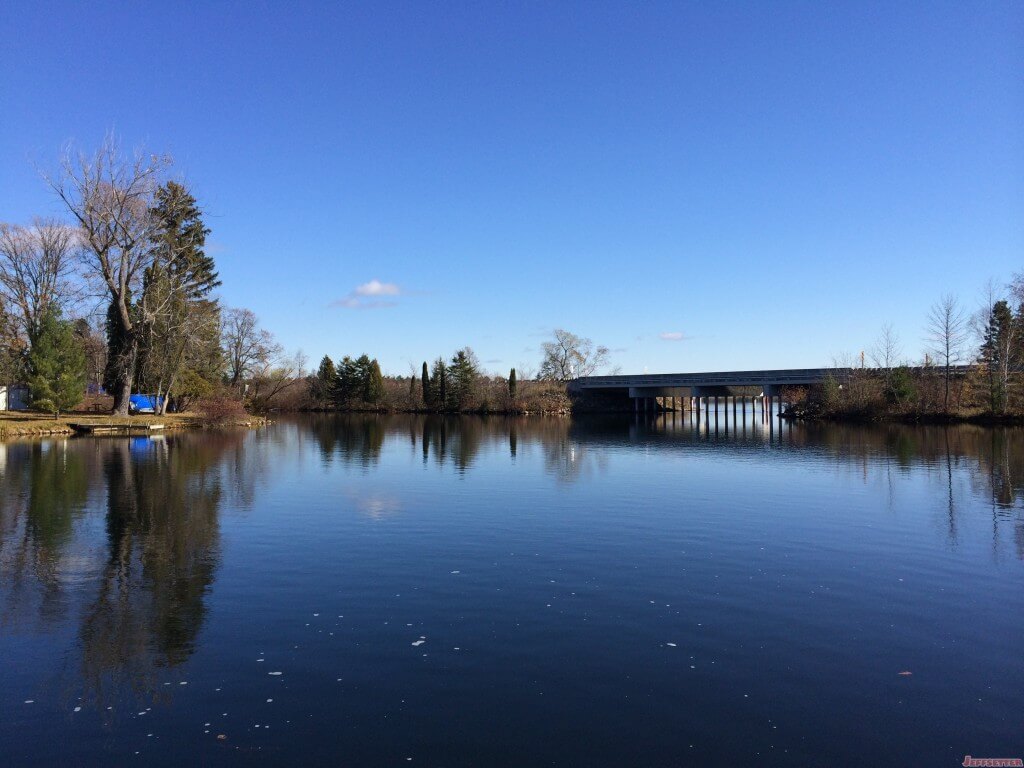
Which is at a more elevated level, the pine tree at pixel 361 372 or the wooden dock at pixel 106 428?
the pine tree at pixel 361 372

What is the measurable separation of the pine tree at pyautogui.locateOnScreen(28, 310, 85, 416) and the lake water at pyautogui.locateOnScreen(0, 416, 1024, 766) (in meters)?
27.2

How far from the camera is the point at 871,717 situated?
647 cm

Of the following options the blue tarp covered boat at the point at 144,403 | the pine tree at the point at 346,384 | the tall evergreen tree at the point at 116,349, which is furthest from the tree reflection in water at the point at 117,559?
the pine tree at the point at 346,384

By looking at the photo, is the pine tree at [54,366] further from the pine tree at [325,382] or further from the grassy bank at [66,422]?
the pine tree at [325,382]

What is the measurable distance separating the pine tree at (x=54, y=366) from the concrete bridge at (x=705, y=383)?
55923 mm

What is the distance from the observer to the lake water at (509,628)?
20.0 feet

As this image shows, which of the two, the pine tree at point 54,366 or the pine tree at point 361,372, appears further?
the pine tree at point 361,372

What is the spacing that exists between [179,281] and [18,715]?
5325 cm

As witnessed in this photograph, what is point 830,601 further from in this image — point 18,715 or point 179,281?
point 179,281

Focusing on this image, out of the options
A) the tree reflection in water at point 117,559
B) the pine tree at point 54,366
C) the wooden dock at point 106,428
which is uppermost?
the pine tree at point 54,366

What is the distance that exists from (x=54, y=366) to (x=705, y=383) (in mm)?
65820

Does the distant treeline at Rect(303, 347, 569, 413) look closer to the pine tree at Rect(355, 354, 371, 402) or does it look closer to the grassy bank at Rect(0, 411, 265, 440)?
the pine tree at Rect(355, 354, 371, 402)

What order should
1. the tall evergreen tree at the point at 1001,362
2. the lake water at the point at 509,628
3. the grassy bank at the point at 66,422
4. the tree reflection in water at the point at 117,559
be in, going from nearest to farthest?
the lake water at the point at 509,628
the tree reflection in water at the point at 117,559
the grassy bank at the point at 66,422
the tall evergreen tree at the point at 1001,362

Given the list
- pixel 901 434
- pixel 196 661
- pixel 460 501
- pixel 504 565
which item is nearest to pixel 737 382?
pixel 901 434
